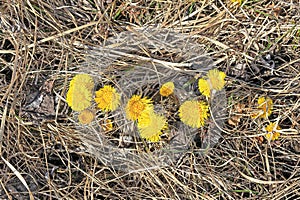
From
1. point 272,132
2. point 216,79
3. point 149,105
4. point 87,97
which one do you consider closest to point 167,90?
point 149,105

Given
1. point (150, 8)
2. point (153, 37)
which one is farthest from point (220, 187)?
point (150, 8)

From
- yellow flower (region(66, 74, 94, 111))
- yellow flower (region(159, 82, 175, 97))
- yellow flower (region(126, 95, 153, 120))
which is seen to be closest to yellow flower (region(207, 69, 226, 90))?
yellow flower (region(159, 82, 175, 97))

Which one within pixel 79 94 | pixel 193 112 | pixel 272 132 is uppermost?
pixel 79 94

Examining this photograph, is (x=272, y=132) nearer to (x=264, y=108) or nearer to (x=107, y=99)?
(x=264, y=108)

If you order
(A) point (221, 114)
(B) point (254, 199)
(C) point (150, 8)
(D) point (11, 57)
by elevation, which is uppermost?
(C) point (150, 8)

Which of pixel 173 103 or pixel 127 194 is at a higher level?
pixel 173 103

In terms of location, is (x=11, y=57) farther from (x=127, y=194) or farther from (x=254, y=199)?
(x=254, y=199)
